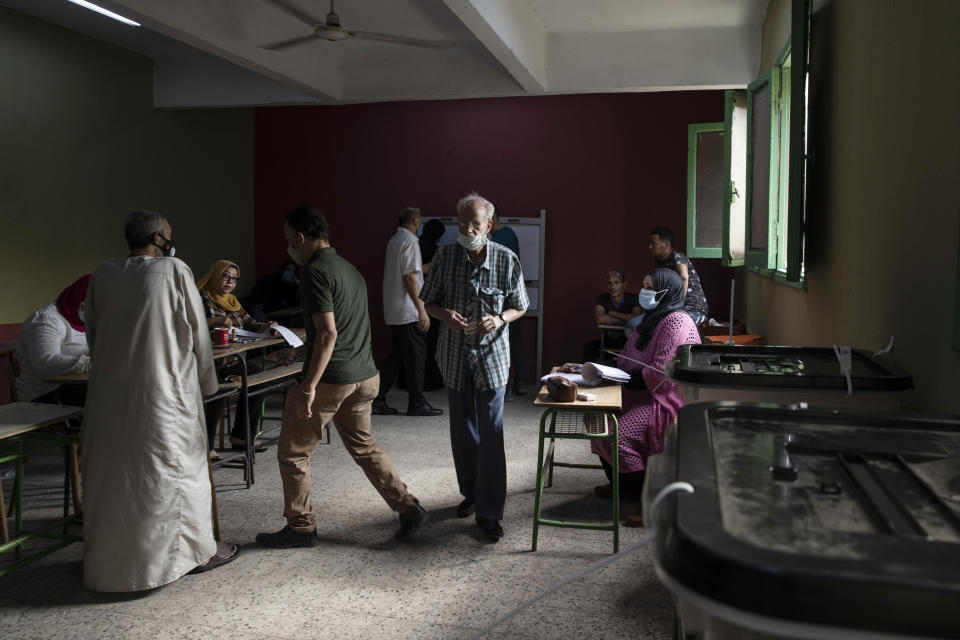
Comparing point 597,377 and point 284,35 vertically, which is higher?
point 284,35

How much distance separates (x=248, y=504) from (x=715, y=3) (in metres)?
4.16

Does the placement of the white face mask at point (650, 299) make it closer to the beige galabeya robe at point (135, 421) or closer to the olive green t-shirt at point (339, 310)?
the olive green t-shirt at point (339, 310)

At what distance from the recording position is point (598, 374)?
339 centimetres

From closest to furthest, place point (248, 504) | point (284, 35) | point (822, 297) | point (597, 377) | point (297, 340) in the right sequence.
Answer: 1. point (822, 297)
2. point (597, 377)
3. point (248, 504)
4. point (297, 340)
5. point (284, 35)

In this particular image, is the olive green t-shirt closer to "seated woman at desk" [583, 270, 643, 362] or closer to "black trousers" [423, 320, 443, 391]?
"seated woman at desk" [583, 270, 643, 362]

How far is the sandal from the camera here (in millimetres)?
3055

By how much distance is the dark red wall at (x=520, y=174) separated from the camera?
7.35 m

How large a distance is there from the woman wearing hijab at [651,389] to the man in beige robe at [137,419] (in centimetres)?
188

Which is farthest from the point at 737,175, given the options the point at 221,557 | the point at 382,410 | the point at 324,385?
the point at 221,557

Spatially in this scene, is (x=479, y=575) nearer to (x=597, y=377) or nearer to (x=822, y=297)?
(x=597, y=377)

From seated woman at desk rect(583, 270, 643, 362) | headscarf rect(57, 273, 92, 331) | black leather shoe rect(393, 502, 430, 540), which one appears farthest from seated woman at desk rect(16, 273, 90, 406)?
seated woman at desk rect(583, 270, 643, 362)

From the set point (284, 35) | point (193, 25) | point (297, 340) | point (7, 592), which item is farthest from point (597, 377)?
point (284, 35)

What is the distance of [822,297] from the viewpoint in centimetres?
307

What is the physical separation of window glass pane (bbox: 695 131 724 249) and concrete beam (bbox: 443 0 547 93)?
4.70 feet
